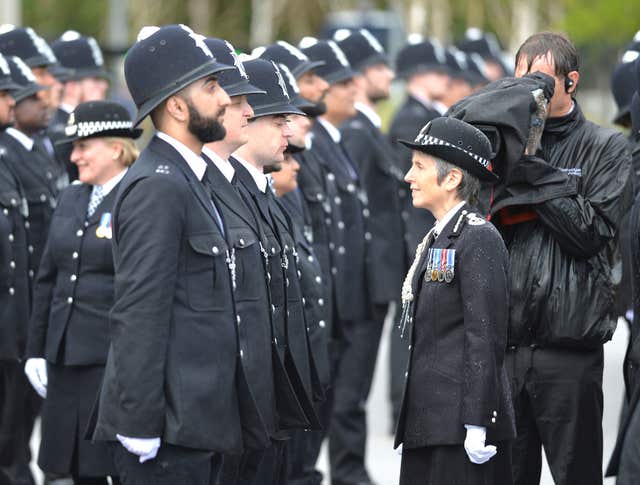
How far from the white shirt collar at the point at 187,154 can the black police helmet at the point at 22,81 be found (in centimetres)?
328

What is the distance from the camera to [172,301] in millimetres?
4945

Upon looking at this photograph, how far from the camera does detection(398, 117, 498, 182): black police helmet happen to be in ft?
18.2

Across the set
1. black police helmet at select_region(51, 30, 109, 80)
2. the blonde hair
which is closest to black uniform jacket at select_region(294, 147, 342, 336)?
the blonde hair

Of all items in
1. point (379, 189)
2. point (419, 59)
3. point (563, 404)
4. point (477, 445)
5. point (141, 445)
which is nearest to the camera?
point (141, 445)

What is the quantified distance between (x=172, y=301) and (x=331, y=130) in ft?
13.5

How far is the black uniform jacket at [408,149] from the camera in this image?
10.4 metres

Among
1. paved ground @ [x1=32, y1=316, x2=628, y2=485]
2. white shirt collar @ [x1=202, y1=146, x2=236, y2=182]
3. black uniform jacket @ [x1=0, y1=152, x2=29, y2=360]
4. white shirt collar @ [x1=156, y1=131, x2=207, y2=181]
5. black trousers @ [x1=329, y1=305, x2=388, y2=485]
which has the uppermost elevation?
white shirt collar @ [x1=156, y1=131, x2=207, y2=181]

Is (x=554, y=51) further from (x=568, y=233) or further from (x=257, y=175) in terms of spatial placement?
(x=257, y=175)

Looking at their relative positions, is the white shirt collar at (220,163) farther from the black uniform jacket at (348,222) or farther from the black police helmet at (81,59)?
the black police helmet at (81,59)

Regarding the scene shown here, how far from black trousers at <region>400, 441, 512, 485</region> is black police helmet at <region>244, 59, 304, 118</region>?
5.67 ft

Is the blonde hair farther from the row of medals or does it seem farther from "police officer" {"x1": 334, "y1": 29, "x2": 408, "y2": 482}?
"police officer" {"x1": 334, "y1": 29, "x2": 408, "y2": 482}

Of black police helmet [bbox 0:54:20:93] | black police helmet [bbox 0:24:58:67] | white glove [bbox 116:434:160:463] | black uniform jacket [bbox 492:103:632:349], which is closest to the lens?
white glove [bbox 116:434:160:463]

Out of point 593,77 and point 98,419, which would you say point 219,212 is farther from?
point 593,77

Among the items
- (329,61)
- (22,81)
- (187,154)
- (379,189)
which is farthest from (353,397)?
(187,154)
